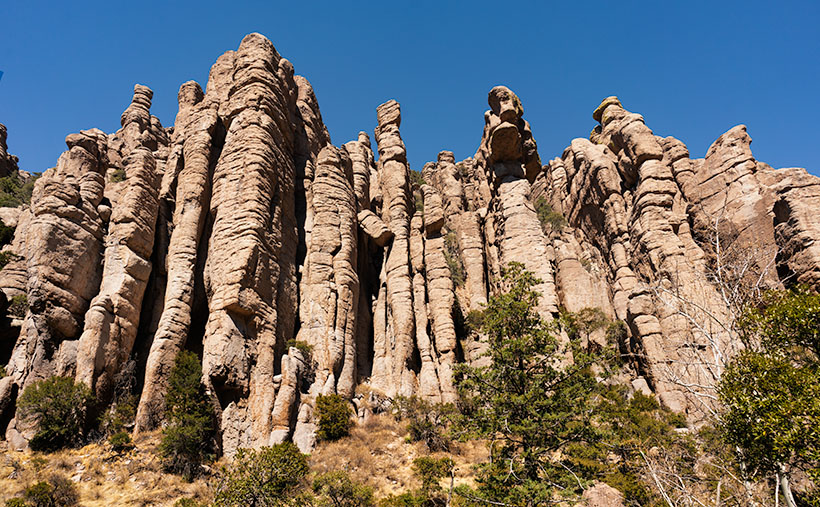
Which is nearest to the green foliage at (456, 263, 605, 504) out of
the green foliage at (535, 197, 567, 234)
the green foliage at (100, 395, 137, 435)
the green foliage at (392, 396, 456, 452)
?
the green foliage at (392, 396, 456, 452)

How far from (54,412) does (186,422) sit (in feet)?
16.7

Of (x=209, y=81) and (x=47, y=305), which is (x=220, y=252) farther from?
(x=209, y=81)

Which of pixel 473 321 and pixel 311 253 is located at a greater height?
pixel 311 253

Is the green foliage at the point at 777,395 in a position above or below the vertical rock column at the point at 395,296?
below

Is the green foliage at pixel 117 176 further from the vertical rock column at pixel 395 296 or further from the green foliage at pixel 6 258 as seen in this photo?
the vertical rock column at pixel 395 296

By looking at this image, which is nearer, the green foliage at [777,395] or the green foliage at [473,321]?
the green foliage at [777,395]

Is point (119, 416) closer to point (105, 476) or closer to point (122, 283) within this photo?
point (105, 476)

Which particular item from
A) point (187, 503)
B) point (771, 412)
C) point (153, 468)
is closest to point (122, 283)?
point (153, 468)

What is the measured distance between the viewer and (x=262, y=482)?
12.8 m

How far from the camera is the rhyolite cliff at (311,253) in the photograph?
65.0 ft

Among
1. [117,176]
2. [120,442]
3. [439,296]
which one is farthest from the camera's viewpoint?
[117,176]

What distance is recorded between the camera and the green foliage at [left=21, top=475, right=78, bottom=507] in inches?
498

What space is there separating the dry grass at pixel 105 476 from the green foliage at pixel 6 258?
37.0 ft

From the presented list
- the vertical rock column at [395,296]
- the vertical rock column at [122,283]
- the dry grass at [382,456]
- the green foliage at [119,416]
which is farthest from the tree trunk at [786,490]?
the vertical rock column at [122,283]
